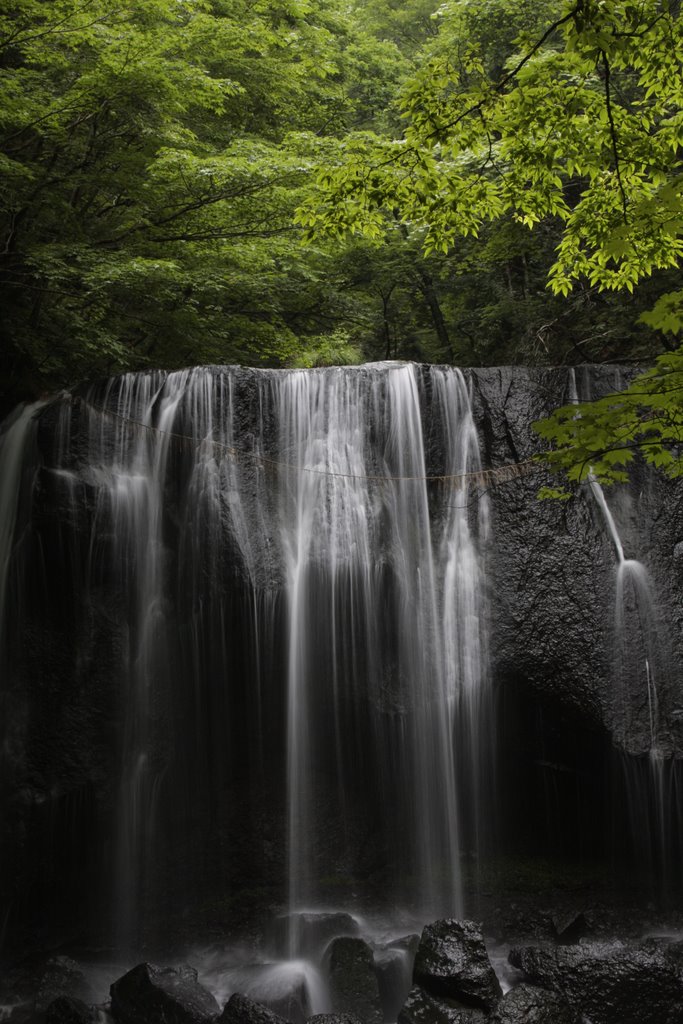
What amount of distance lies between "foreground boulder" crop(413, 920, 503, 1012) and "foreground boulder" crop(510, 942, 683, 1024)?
0.50m

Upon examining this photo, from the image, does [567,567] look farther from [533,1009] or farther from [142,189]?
[142,189]

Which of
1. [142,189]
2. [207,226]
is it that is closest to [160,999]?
[207,226]

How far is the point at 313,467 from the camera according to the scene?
901 centimetres

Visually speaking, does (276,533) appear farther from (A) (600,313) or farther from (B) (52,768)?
(A) (600,313)

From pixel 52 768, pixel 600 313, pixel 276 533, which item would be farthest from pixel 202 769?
pixel 600 313

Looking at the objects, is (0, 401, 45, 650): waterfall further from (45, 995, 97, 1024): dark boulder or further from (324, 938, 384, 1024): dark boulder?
(324, 938, 384, 1024): dark boulder

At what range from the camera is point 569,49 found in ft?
12.8

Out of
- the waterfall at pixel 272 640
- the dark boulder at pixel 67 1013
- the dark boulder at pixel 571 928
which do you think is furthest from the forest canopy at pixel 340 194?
the dark boulder at pixel 67 1013

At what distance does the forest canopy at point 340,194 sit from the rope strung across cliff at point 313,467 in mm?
1264

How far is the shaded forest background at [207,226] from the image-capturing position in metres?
9.33

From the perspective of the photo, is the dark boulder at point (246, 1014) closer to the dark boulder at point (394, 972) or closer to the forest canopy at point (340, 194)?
the dark boulder at point (394, 972)

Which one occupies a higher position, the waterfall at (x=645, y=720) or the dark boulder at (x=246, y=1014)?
the waterfall at (x=645, y=720)

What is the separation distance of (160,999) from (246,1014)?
2.70 feet

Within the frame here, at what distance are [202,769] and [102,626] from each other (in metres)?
1.82
